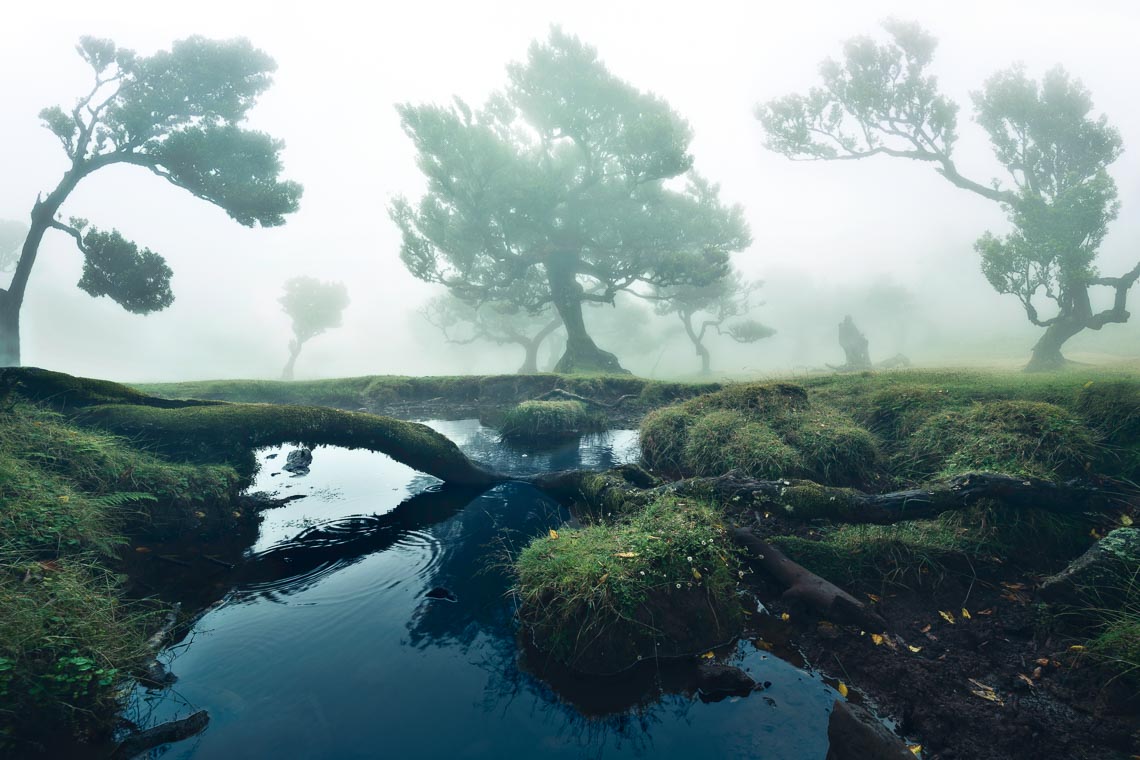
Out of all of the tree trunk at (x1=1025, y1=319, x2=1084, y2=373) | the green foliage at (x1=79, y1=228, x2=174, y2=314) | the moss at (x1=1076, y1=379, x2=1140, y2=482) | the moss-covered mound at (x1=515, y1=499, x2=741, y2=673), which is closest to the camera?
the moss-covered mound at (x1=515, y1=499, x2=741, y2=673)

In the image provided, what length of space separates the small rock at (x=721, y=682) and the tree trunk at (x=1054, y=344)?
25.9 meters

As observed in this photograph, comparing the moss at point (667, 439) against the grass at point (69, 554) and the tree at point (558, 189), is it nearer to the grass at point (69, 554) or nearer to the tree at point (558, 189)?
the grass at point (69, 554)

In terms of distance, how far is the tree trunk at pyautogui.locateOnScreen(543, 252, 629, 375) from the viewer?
30531mm

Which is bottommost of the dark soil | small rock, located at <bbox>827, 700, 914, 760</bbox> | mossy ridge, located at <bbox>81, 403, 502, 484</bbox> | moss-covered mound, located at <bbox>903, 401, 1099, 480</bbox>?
the dark soil

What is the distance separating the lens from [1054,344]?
71.6ft

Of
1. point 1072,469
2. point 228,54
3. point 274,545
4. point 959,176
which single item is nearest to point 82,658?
point 274,545

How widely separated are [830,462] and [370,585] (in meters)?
8.23

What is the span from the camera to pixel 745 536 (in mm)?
6391

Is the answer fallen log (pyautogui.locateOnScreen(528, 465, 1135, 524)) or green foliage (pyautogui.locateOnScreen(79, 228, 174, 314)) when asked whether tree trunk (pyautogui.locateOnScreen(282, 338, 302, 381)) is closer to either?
green foliage (pyautogui.locateOnScreen(79, 228, 174, 314))

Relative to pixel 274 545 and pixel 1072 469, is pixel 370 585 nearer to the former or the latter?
pixel 274 545

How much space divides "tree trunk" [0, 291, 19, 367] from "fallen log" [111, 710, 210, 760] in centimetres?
2465

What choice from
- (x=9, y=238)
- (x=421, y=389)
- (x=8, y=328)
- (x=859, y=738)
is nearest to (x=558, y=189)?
(x=421, y=389)

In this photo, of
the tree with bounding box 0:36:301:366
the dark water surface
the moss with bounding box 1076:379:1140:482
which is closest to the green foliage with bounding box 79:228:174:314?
the tree with bounding box 0:36:301:366

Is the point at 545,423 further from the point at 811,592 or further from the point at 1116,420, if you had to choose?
the point at 1116,420
